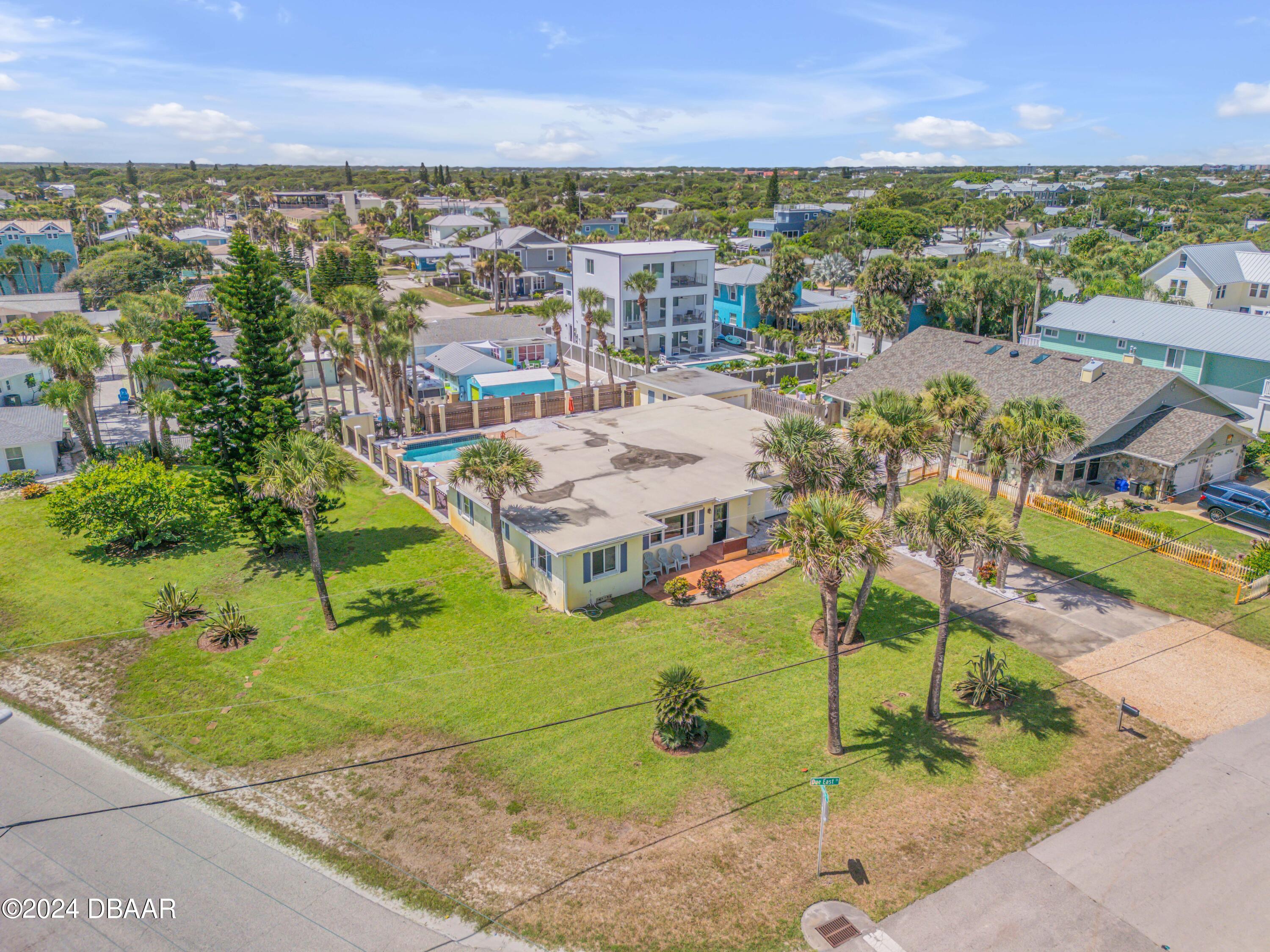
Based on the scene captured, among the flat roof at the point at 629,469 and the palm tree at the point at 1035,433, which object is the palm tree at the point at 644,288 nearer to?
the flat roof at the point at 629,469

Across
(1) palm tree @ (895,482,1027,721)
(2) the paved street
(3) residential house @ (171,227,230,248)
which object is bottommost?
(2) the paved street

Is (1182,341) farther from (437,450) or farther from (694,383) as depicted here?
(437,450)

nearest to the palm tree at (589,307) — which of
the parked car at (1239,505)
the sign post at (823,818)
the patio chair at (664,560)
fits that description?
the patio chair at (664,560)

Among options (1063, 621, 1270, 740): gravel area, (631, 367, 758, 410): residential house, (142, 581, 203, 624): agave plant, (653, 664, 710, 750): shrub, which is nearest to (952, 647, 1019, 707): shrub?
(1063, 621, 1270, 740): gravel area

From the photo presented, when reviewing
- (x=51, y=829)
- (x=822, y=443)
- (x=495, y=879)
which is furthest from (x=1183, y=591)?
(x=51, y=829)

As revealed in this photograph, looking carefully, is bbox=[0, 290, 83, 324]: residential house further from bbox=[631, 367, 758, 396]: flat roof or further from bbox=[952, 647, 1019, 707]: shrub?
bbox=[952, 647, 1019, 707]: shrub

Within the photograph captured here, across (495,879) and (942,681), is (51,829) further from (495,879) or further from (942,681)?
(942,681)
